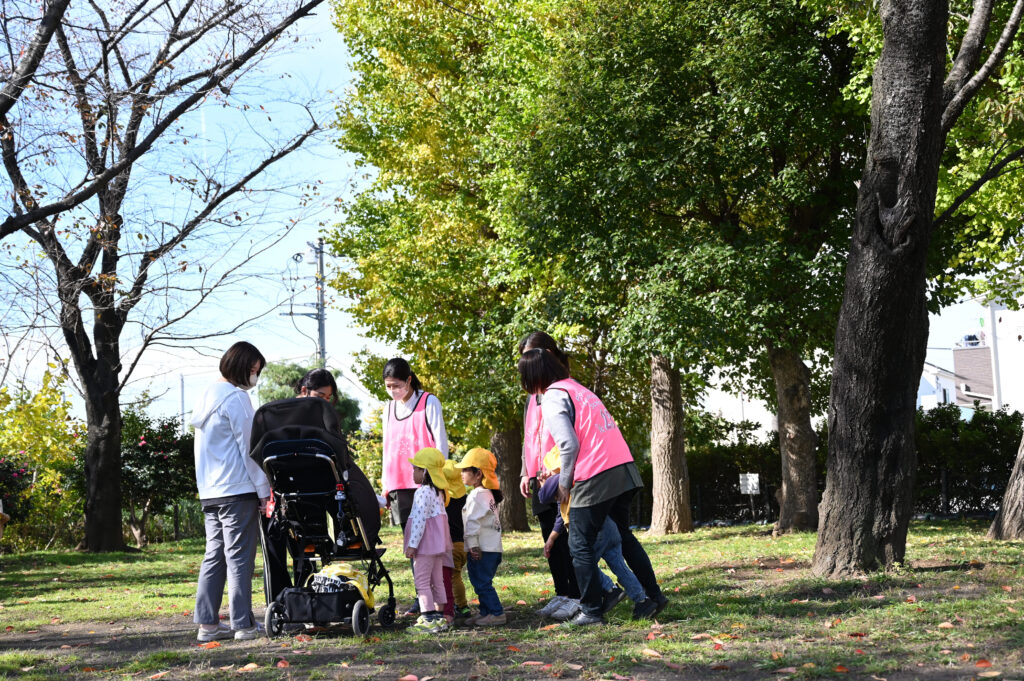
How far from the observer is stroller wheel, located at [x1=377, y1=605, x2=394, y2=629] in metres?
6.79

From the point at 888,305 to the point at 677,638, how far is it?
3.57 meters

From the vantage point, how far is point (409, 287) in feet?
59.7

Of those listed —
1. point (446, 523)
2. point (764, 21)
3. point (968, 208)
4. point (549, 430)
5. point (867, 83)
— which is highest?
point (764, 21)

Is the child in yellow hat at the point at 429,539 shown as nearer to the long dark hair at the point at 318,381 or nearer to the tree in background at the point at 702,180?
the long dark hair at the point at 318,381

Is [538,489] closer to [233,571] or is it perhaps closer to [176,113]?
[233,571]

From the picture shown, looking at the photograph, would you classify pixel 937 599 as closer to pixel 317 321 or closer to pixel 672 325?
pixel 672 325

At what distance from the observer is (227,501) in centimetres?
654

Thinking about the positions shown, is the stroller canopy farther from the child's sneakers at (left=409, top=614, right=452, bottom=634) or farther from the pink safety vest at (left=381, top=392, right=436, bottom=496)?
the child's sneakers at (left=409, top=614, right=452, bottom=634)

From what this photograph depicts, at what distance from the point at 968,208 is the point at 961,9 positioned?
2.75m

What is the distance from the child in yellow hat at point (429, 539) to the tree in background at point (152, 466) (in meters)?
14.5

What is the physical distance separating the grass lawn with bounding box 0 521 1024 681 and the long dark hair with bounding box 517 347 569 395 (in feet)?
5.47

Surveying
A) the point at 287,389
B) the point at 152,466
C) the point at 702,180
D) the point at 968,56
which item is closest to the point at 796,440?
the point at 702,180

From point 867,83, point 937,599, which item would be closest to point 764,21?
point 867,83

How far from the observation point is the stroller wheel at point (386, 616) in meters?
6.79
